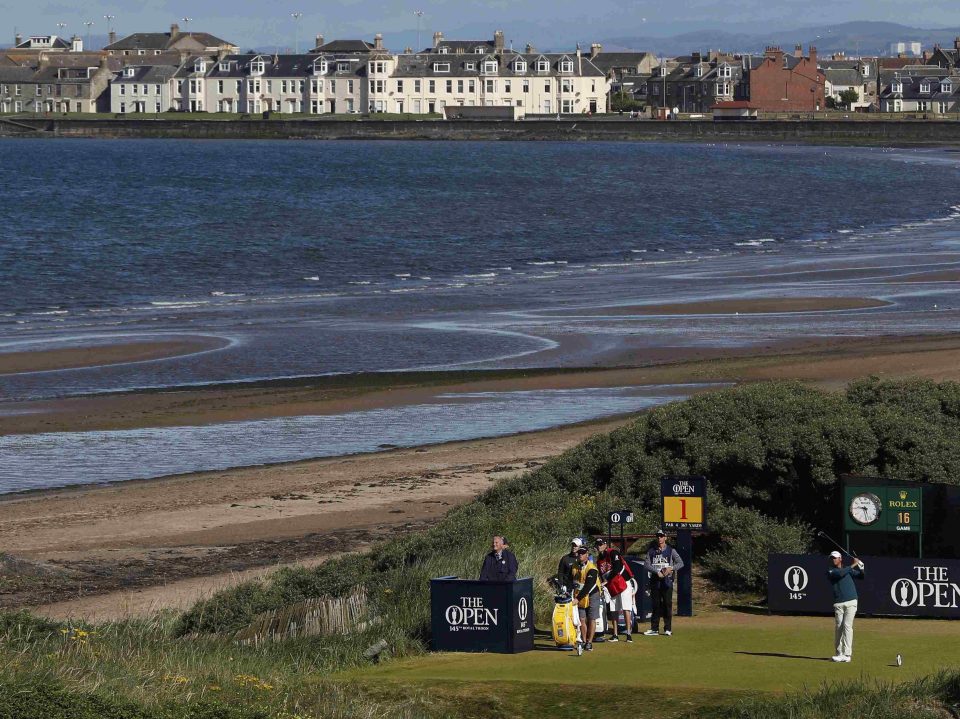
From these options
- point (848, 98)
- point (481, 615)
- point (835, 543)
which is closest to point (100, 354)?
point (835, 543)

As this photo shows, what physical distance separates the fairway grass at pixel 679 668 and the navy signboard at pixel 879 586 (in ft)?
0.60

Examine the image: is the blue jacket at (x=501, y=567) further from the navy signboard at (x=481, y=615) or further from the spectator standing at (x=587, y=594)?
the spectator standing at (x=587, y=594)

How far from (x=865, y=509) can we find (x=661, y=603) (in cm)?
258

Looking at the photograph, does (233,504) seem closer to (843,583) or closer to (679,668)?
(679,668)

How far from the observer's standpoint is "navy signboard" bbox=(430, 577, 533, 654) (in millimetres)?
14836

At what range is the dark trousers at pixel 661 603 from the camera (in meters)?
15.7

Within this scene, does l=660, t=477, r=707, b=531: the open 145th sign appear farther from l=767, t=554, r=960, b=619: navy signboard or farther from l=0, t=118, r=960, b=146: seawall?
l=0, t=118, r=960, b=146: seawall

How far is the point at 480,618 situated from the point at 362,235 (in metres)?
59.1

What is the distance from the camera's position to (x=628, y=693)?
1331 cm

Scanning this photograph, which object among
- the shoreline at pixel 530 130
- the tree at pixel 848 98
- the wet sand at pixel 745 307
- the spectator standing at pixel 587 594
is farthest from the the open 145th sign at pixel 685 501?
the tree at pixel 848 98

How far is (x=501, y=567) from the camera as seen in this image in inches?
588

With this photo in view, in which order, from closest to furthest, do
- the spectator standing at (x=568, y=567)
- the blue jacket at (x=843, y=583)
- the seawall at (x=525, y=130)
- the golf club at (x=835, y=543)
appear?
the blue jacket at (x=843, y=583) < the spectator standing at (x=568, y=567) < the golf club at (x=835, y=543) < the seawall at (x=525, y=130)

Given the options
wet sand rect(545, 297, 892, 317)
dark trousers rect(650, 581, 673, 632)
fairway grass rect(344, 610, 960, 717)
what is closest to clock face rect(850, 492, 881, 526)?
fairway grass rect(344, 610, 960, 717)

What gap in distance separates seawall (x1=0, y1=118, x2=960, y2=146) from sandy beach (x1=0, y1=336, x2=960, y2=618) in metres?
140
